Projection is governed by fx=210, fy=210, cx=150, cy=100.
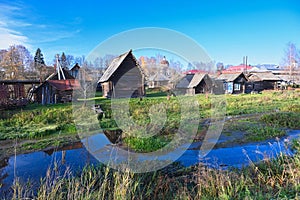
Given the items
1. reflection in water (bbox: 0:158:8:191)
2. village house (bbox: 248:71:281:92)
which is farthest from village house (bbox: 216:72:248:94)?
reflection in water (bbox: 0:158:8:191)

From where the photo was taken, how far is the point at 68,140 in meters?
9.20

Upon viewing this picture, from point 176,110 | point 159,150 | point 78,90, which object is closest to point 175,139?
point 159,150

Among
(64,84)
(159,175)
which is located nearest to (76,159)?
(159,175)

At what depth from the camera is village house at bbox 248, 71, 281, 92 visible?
129 ft

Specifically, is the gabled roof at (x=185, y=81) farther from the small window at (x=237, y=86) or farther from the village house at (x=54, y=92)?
the village house at (x=54, y=92)

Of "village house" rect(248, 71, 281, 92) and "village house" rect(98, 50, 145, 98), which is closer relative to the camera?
"village house" rect(98, 50, 145, 98)

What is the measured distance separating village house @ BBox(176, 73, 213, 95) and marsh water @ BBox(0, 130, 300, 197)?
961 inches

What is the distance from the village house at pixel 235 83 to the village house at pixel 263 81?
3808 millimetres

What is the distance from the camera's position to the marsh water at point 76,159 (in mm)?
5773

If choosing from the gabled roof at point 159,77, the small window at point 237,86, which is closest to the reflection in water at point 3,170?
the small window at point 237,86

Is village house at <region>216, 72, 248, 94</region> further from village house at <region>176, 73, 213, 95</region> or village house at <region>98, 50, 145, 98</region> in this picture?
village house at <region>98, 50, 145, 98</region>

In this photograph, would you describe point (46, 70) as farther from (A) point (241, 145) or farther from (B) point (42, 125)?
(A) point (241, 145)

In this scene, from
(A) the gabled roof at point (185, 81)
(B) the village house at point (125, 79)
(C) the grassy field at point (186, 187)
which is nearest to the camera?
(C) the grassy field at point (186, 187)

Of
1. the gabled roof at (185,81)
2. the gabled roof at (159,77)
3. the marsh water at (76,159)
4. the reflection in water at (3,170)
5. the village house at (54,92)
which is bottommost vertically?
the reflection in water at (3,170)
